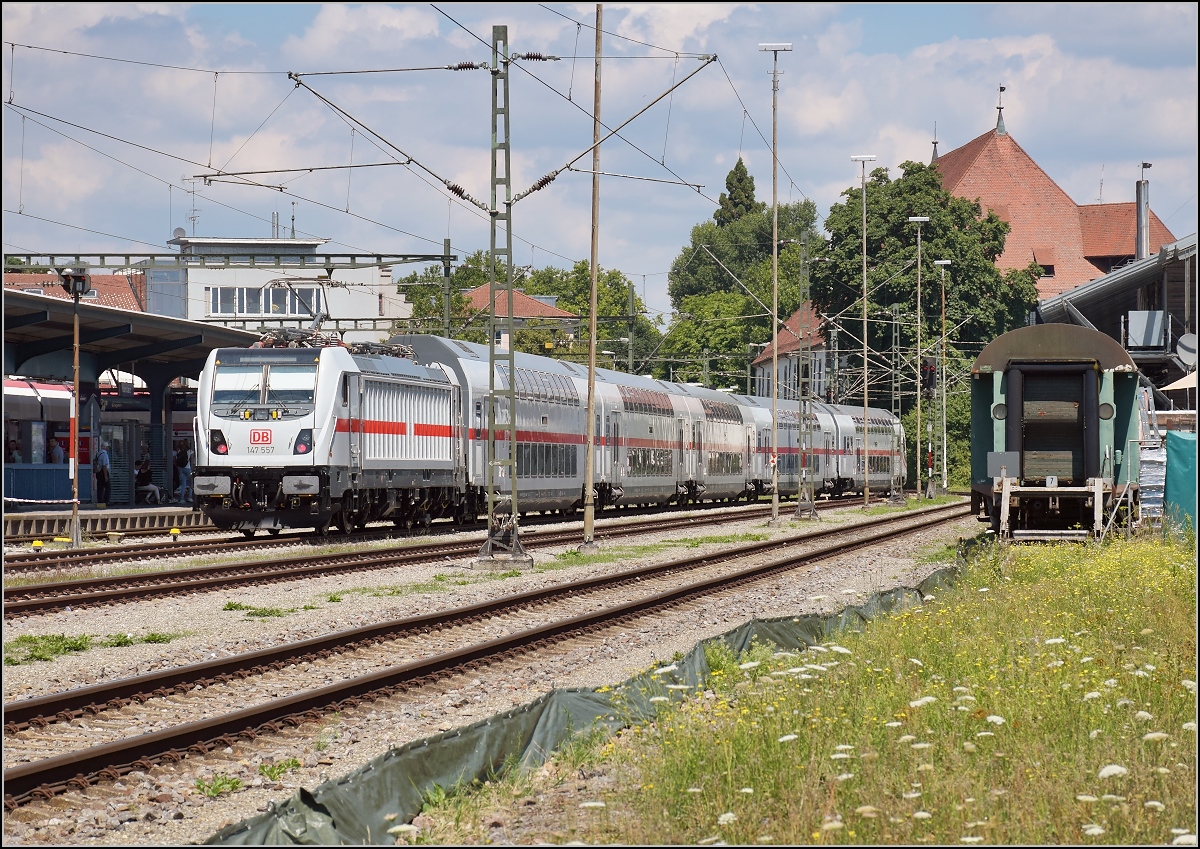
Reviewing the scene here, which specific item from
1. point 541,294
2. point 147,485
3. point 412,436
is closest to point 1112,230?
point 541,294

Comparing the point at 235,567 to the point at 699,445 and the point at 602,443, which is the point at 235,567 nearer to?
the point at 602,443

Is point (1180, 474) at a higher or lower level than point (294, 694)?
higher

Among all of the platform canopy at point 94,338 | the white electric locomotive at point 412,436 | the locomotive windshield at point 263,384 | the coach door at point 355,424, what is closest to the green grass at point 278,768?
the white electric locomotive at point 412,436

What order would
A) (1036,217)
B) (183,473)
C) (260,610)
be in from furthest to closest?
(1036,217) < (183,473) < (260,610)

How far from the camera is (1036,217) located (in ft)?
348

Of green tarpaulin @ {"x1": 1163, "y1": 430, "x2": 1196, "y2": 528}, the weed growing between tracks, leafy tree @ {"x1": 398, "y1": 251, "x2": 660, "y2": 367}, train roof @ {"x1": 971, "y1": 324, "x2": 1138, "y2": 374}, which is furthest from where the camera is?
leafy tree @ {"x1": 398, "y1": 251, "x2": 660, "y2": 367}

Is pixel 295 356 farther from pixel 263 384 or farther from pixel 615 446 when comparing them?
pixel 615 446

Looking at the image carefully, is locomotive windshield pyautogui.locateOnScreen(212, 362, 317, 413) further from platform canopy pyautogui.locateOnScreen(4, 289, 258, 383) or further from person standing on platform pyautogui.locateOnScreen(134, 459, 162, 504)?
person standing on platform pyautogui.locateOnScreen(134, 459, 162, 504)

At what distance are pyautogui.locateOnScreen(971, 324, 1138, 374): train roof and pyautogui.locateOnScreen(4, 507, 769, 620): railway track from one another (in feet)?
33.5

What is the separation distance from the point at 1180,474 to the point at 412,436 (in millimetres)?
15474

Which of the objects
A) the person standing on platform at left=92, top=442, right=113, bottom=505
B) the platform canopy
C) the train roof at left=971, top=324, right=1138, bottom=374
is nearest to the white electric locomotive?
the platform canopy

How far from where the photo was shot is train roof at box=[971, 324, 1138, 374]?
80.2ft

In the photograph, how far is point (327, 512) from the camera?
2784 cm

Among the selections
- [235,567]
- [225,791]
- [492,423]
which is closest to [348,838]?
[225,791]
